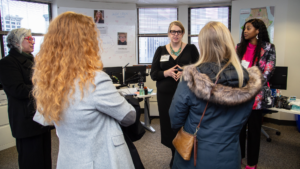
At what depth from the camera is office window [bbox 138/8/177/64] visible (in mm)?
4820

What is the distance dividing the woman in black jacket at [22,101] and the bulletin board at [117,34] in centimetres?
282

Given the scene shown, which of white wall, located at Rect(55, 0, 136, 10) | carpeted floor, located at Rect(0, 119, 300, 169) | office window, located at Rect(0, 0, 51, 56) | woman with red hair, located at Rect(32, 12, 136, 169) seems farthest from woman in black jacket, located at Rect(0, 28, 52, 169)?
white wall, located at Rect(55, 0, 136, 10)

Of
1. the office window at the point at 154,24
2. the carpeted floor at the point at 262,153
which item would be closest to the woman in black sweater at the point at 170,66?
the carpeted floor at the point at 262,153

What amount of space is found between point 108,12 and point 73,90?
155 inches

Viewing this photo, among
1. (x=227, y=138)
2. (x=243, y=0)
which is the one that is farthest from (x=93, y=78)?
(x=243, y=0)

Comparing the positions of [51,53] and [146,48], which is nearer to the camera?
[51,53]

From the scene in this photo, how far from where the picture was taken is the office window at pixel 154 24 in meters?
4.82

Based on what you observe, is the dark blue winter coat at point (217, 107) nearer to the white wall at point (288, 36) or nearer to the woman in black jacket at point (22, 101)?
the woman in black jacket at point (22, 101)

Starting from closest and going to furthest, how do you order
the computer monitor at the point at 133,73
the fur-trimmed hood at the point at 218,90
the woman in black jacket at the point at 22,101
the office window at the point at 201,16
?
the fur-trimmed hood at the point at 218,90 → the woman in black jacket at the point at 22,101 → the computer monitor at the point at 133,73 → the office window at the point at 201,16

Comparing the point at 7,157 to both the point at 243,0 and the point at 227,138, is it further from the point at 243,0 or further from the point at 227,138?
the point at 243,0

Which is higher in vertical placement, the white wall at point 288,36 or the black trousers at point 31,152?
the white wall at point 288,36

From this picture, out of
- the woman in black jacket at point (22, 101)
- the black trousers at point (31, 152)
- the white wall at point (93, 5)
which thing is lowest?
the black trousers at point (31, 152)

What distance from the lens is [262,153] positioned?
109 inches

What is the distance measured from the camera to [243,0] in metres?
4.11
